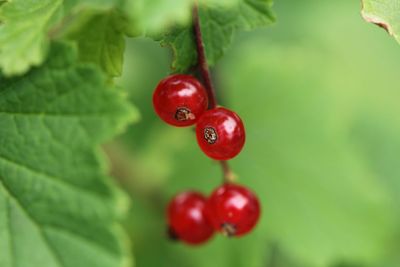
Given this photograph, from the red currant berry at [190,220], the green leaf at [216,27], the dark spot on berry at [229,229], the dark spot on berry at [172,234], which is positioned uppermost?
the green leaf at [216,27]

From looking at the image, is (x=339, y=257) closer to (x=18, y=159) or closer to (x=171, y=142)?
(x=171, y=142)

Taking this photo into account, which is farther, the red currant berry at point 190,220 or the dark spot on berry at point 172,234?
the dark spot on berry at point 172,234

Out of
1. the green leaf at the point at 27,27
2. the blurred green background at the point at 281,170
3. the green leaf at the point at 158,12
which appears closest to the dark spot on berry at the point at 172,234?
the blurred green background at the point at 281,170

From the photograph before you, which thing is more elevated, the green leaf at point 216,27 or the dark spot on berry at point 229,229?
the green leaf at point 216,27

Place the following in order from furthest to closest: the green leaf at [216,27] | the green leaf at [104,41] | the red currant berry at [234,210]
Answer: the red currant berry at [234,210] < the green leaf at [104,41] < the green leaf at [216,27]

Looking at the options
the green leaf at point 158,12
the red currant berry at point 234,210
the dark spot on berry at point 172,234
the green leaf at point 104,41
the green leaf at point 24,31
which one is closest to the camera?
the green leaf at point 158,12

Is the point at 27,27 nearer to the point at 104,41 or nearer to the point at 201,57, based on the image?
the point at 104,41

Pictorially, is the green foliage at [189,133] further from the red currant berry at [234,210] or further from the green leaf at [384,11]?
the red currant berry at [234,210]
